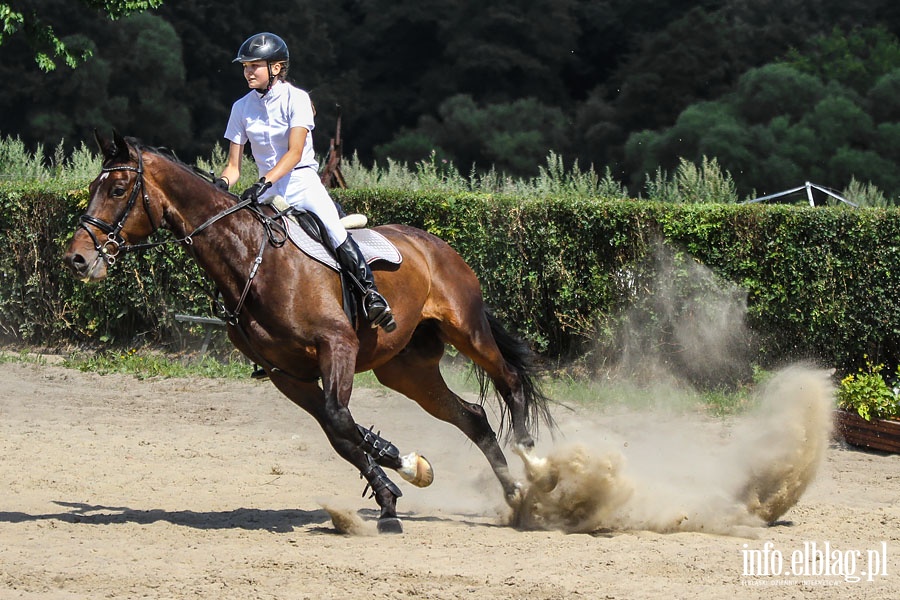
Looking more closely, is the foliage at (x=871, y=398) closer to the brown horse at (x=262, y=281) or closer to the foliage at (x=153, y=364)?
the brown horse at (x=262, y=281)

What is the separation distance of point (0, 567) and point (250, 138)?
118 inches

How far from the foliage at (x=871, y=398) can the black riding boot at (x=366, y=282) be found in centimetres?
505

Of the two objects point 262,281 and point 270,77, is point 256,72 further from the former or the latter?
point 262,281

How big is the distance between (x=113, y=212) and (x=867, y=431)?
6.92 metres

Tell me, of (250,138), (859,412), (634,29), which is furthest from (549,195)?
(634,29)

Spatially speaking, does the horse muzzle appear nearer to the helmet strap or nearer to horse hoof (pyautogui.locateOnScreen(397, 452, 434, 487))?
the helmet strap

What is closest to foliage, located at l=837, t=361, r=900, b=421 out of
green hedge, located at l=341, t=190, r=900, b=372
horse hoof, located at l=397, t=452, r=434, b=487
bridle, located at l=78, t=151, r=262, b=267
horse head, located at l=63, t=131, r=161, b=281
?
green hedge, located at l=341, t=190, r=900, b=372

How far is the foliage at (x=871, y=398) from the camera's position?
10.0 metres

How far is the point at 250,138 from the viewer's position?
726 centimetres

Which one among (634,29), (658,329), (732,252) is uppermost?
(634,29)

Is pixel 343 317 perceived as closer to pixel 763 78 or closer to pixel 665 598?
pixel 665 598

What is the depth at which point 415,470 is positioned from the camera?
7156mm

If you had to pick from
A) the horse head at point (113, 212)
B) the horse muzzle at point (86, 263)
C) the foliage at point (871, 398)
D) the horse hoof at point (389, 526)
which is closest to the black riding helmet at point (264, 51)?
the horse head at point (113, 212)

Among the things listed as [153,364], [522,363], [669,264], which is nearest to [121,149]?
[522,363]
